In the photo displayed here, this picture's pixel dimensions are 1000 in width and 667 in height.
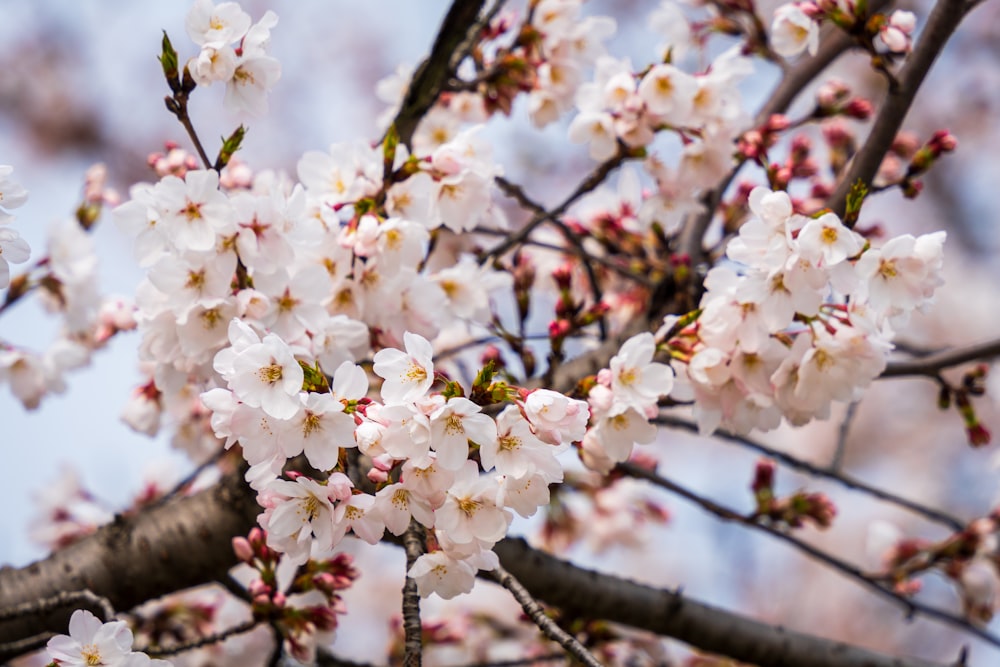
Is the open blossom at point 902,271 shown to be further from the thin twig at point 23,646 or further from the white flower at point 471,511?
the thin twig at point 23,646

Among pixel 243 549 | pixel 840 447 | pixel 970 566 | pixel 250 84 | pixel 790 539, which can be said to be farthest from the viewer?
pixel 970 566

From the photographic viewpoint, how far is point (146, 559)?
154cm

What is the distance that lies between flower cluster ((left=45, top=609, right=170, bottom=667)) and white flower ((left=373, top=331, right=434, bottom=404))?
0.40 m

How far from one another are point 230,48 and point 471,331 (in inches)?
36.9

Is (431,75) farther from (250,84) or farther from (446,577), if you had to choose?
(446,577)

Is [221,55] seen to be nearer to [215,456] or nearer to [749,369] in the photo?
[749,369]

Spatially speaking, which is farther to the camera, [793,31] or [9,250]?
[793,31]

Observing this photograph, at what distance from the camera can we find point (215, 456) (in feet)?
6.64

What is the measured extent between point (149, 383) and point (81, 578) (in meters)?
0.38

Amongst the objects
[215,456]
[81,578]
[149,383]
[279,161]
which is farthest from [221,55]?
[279,161]

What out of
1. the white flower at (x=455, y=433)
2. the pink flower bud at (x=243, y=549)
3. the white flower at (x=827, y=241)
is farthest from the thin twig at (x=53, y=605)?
the white flower at (x=827, y=241)

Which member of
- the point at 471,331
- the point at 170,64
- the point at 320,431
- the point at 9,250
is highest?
the point at 471,331

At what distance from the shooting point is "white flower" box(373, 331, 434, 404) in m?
0.94

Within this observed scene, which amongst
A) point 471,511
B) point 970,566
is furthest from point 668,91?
point 970,566
